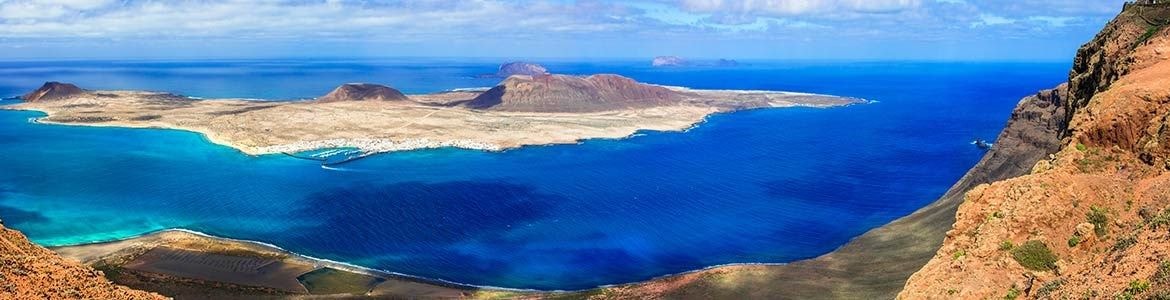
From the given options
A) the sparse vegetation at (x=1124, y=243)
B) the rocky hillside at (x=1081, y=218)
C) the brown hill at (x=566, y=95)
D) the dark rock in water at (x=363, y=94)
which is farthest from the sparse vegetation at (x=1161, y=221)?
the dark rock in water at (x=363, y=94)

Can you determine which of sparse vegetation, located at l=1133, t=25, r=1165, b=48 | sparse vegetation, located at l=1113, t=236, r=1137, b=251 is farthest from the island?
sparse vegetation, located at l=1113, t=236, r=1137, b=251

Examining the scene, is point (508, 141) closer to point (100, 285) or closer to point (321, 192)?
point (321, 192)

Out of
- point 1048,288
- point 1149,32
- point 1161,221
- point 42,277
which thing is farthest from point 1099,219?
point 42,277

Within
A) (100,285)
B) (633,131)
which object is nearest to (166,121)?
(633,131)

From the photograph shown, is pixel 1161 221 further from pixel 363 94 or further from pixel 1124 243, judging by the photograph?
pixel 363 94

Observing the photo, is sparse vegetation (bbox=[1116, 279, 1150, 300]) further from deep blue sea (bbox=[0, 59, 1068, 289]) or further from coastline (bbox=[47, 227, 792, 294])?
deep blue sea (bbox=[0, 59, 1068, 289])

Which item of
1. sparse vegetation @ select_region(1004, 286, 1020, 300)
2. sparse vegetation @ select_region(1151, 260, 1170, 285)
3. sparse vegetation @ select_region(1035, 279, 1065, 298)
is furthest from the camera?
sparse vegetation @ select_region(1004, 286, 1020, 300)
